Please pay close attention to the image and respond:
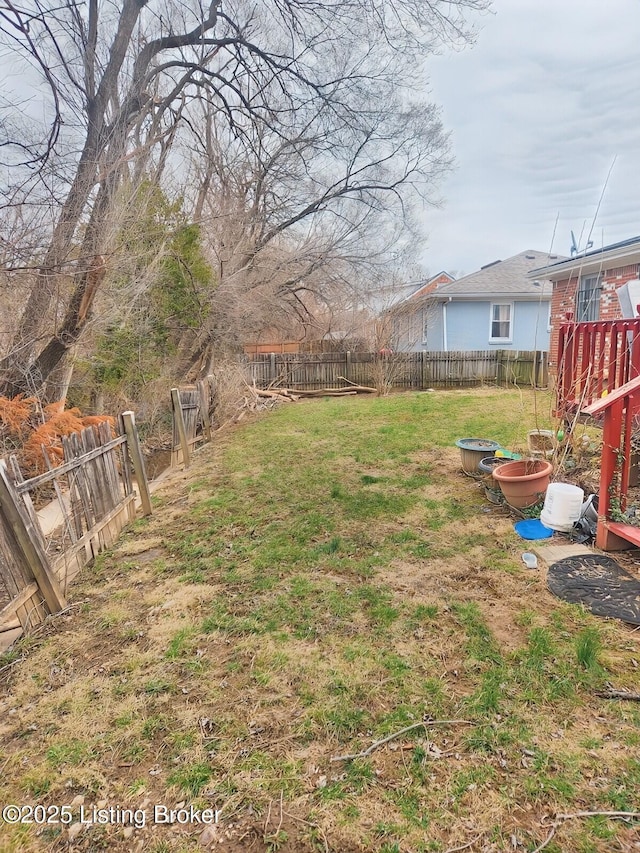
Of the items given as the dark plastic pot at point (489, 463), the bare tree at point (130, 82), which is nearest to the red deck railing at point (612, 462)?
the dark plastic pot at point (489, 463)

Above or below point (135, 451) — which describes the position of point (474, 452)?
below

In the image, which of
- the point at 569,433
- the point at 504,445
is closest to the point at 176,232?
the point at 504,445

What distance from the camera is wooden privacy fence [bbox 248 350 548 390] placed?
47.6ft

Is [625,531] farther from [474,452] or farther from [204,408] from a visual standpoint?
[204,408]

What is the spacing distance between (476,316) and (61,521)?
622 inches

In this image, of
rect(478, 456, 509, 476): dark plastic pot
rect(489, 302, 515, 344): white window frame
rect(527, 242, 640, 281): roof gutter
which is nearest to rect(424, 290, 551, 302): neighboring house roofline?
rect(489, 302, 515, 344): white window frame

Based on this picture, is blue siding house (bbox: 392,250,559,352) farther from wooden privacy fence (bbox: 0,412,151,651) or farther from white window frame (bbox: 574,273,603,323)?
wooden privacy fence (bbox: 0,412,151,651)

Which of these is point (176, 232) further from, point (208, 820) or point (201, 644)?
point (208, 820)

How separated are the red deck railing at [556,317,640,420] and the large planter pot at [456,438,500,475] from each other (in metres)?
0.93

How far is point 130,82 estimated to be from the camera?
725 cm

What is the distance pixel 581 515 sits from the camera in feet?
11.9

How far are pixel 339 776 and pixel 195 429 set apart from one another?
685 centimetres

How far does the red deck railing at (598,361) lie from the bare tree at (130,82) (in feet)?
16.8

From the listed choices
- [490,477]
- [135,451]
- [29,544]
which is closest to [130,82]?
[135,451]
